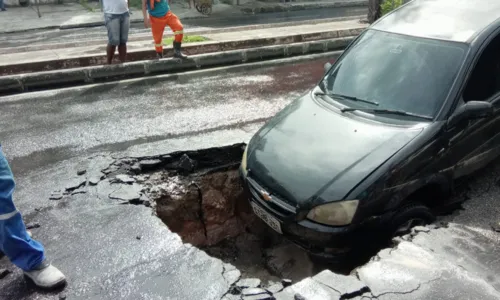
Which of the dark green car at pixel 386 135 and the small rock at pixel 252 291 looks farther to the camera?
the dark green car at pixel 386 135

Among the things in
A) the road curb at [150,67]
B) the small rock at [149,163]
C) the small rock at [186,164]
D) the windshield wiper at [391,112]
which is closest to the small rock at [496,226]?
the windshield wiper at [391,112]

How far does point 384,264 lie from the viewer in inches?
126

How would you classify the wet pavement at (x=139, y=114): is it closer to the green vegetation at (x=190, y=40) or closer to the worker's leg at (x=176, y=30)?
the worker's leg at (x=176, y=30)

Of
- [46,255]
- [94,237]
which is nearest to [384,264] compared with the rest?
[94,237]

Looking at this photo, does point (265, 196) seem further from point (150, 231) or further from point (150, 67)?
point (150, 67)

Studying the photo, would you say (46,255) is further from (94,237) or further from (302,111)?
(302,111)

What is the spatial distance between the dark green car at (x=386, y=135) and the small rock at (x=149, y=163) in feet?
4.81

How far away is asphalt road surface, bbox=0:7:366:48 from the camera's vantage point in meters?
14.3

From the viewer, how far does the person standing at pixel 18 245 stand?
115 inches

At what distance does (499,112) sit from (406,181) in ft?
5.03

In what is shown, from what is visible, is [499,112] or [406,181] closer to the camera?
[406,181]

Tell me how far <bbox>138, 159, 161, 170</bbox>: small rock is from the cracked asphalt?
257 mm

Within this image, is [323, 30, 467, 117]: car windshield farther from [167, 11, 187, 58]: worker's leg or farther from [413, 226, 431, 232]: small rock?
[167, 11, 187, 58]: worker's leg

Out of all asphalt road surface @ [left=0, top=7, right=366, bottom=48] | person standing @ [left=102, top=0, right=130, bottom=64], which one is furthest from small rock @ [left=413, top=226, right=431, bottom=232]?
asphalt road surface @ [left=0, top=7, right=366, bottom=48]
